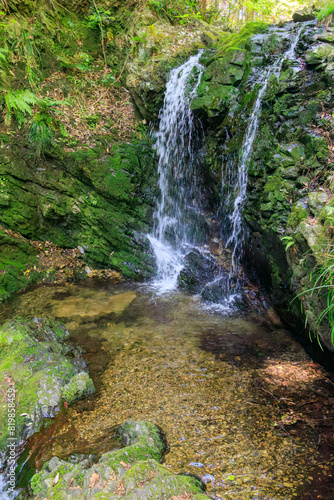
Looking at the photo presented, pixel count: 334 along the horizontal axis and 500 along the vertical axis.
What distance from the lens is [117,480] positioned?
2109mm

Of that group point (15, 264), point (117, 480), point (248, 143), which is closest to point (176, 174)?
point (248, 143)

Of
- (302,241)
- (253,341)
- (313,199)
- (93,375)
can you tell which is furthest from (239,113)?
(93,375)

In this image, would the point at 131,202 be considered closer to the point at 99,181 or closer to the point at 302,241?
the point at 99,181

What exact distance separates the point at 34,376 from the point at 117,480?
1.77 meters

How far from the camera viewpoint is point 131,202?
299 inches

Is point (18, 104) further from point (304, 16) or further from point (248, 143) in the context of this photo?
point (304, 16)

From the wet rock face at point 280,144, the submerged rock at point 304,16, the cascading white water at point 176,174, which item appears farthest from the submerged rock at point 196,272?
the submerged rock at point 304,16

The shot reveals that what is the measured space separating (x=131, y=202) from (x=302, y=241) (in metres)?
4.87

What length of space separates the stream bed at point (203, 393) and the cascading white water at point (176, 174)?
2.03m

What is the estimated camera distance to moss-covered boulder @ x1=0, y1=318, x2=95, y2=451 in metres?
3.02

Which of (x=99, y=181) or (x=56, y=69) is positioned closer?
(x=99, y=181)

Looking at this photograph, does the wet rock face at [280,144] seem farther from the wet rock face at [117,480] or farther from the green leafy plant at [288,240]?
the wet rock face at [117,480]

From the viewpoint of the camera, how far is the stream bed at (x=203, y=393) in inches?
100

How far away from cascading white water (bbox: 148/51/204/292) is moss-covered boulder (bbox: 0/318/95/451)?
3190 mm
